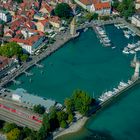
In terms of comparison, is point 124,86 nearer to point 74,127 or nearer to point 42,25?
point 74,127

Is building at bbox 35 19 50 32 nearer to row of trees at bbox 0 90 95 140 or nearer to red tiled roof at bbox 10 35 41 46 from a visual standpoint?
red tiled roof at bbox 10 35 41 46

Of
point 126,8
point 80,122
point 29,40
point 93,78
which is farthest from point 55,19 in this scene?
point 80,122

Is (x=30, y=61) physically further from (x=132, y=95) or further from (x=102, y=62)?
(x=132, y=95)

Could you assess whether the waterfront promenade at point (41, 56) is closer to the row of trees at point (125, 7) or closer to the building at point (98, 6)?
the building at point (98, 6)

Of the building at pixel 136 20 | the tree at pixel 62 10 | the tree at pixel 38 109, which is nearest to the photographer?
the tree at pixel 38 109

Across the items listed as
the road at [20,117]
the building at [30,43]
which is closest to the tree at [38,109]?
the road at [20,117]

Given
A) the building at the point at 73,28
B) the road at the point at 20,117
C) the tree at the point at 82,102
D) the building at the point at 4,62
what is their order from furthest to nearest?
the building at the point at 73,28 → the building at the point at 4,62 → the tree at the point at 82,102 → the road at the point at 20,117

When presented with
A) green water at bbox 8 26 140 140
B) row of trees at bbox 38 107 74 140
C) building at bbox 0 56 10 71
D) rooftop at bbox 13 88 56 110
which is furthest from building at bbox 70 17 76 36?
row of trees at bbox 38 107 74 140
